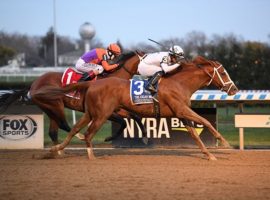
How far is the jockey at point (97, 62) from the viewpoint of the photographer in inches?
468

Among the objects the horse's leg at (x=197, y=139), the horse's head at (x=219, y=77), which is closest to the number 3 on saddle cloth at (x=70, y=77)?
the horse's leg at (x=197, y=139)

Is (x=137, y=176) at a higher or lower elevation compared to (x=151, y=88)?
lower

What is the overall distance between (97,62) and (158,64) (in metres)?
1.39

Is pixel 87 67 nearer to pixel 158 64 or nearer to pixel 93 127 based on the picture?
pixel 158 64

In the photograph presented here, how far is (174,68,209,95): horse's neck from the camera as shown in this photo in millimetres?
10953

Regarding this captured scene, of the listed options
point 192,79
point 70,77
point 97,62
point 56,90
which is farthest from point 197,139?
point 70,77

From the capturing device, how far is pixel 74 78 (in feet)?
39.6

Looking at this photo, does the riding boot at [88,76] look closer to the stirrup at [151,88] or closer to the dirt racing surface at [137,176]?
the dirt racing surface at [137,176]

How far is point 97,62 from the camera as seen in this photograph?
39.7 feet

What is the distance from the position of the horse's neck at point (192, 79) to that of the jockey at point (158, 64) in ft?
0.67

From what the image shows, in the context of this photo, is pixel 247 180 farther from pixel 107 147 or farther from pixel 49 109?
pixel 107 147

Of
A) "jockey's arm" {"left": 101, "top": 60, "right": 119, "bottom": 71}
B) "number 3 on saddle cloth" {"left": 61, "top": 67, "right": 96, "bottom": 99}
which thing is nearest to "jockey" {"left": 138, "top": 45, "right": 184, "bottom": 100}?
"jockey's arm" {"left": 101, "top": 60, "right": 119, "bottom": 71}

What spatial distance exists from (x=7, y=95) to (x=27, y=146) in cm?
151

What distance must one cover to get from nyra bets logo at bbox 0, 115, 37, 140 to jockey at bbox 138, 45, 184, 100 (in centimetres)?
339
